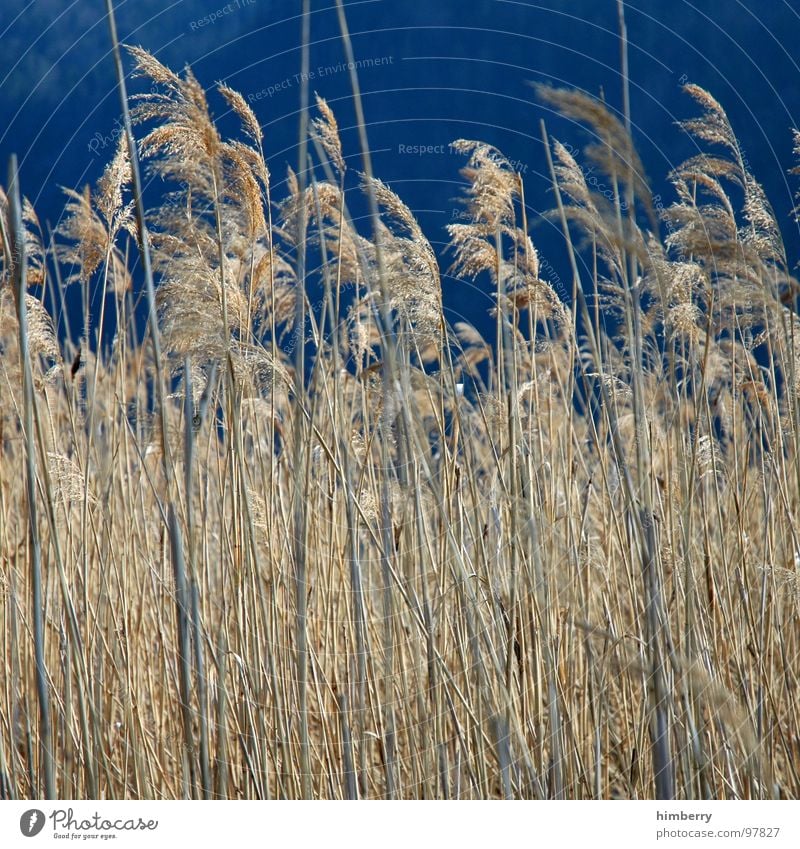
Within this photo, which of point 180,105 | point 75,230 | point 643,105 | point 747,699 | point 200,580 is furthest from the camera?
point 643,105

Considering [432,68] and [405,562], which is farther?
[432,68]

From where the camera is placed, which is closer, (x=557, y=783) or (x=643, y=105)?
(x=557, y=783)

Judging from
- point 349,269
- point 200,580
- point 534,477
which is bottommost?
point 200,580

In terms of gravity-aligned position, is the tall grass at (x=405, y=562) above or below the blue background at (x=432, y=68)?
below

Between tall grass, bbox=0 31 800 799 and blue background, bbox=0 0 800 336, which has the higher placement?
blue background, bbox=0 0 800 336

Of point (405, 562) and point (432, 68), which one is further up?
point (432, 68)

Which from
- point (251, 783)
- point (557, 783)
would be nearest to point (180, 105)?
point (251, 783)

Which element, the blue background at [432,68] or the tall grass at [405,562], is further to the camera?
the blue background at [432,68]

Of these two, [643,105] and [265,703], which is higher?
[643,105]

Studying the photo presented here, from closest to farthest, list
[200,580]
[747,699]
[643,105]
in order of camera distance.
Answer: [747,699], [200,580], [643,105]

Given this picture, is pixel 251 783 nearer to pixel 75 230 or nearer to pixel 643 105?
pixel 75 230

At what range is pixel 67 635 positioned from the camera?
1.67 metres

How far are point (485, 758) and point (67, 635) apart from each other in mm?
929

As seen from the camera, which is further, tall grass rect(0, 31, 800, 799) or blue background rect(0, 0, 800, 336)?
blue background rect(0, 0, 800, 336)
